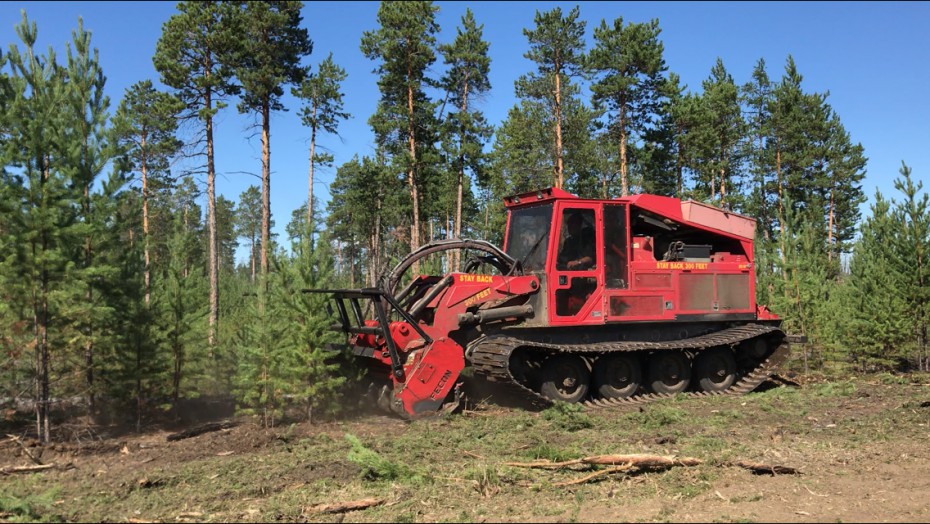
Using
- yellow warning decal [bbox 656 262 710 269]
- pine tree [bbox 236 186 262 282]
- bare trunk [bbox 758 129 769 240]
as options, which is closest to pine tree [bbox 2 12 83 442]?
yellow warning decal [bbox 656 262 710 269]

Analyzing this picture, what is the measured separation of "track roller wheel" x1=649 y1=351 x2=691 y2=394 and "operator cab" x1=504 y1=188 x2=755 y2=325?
0.75 metres

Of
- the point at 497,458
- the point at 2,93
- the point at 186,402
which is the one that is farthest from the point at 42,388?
the point at 497,458

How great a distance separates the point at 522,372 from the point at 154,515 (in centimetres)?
627

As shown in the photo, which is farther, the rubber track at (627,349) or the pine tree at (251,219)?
the pine tree at (251,219)

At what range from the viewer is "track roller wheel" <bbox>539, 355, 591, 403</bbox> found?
10750 millimetres

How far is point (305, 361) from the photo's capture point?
9320mm

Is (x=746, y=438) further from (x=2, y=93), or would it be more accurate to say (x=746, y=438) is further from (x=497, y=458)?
(x=2, y=93)

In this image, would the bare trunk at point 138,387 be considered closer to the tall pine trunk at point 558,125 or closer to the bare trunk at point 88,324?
the bare trunk at point 88,324

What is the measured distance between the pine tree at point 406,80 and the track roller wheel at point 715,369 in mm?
17375

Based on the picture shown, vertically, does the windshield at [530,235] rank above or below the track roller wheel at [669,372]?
above

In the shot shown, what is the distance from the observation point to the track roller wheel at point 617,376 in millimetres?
11281

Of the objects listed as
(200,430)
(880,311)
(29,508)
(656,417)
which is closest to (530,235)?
(656,417)

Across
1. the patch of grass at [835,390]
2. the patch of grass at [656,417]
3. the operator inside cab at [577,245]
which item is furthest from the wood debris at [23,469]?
the patch of grass at [835,390]

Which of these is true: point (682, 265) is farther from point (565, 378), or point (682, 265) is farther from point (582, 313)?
point (565, 378)
